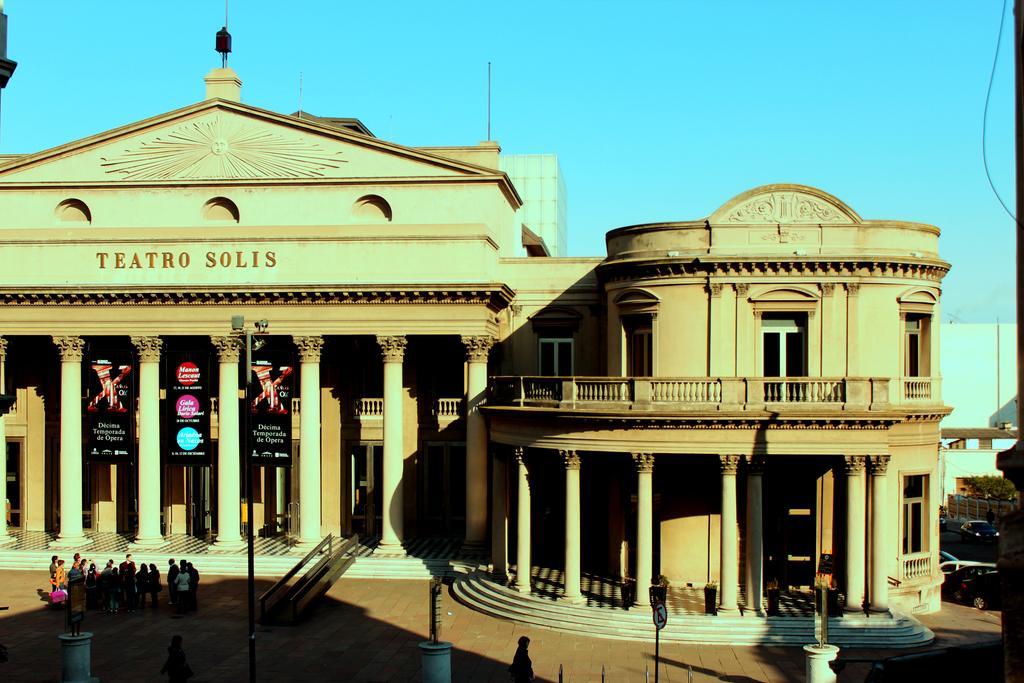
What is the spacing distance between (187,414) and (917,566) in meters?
25.1

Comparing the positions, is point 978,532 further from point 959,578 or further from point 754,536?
point 754,536

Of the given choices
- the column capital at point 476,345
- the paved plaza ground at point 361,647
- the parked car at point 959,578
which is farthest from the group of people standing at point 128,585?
the parked car at point 959,578

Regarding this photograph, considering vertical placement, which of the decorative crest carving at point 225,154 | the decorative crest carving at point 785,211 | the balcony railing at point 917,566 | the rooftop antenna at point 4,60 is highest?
the decorative crest carving at point 225,154

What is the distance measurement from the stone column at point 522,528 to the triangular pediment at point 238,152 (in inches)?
496

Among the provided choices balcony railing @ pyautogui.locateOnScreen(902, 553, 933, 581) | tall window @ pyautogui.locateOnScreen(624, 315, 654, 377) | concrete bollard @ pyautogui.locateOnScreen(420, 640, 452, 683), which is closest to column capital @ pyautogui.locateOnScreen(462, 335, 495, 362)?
tall window @ pyautogui.locateOnScreen(624, 315, 654, 377)

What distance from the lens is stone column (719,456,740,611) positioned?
29438 mm

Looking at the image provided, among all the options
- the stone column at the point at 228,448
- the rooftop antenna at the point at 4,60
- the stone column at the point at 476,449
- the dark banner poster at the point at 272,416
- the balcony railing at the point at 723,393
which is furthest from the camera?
the stone column at the point at 228,448

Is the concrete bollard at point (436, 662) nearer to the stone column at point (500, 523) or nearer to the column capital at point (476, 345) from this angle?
the stone column at point (500, 523)

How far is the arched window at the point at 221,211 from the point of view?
136ft

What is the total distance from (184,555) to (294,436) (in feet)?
21.3

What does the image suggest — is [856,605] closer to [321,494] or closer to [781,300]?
[781,300]

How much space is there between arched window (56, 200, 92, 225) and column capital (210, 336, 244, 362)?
723 cm

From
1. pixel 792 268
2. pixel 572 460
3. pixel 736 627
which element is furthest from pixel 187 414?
pixel 792 268

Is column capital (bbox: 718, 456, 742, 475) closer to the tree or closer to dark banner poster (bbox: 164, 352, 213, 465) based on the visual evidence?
dark banner poster (bbox: 164, 352, 213, 465)
